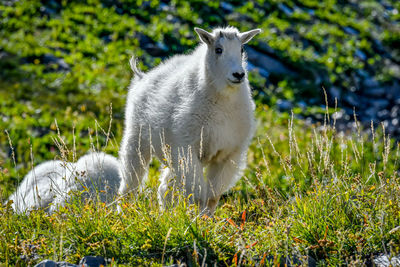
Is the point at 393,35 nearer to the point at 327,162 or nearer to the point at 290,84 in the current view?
the point at 290,84

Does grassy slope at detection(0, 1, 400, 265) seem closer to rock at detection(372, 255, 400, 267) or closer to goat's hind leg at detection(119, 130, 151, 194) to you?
rock at detection(372, 255, 400, 267)

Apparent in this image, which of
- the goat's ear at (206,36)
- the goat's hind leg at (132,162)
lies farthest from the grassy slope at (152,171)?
the goat's ear at (206,36)

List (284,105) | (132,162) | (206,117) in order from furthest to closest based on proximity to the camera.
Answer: (284,105)
(132,162)
(206,117)

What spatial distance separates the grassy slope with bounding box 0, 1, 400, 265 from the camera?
4.46 meters

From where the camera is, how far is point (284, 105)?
13.8m

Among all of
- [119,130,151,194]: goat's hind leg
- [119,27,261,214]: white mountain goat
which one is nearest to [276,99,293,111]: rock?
[119,27,261,214]: white mountain goat

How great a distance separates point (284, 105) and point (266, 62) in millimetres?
2439

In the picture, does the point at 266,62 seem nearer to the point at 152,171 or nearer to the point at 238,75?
the point at 152,171

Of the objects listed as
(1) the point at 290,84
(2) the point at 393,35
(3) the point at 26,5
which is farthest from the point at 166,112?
(2) the point at 393,35

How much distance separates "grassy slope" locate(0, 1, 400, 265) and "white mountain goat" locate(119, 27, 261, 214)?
39 centimetres

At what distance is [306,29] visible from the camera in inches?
746

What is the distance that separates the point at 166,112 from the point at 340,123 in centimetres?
838

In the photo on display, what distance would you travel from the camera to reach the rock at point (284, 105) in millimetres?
13656

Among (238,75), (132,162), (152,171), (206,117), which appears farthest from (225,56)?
(152,171)
